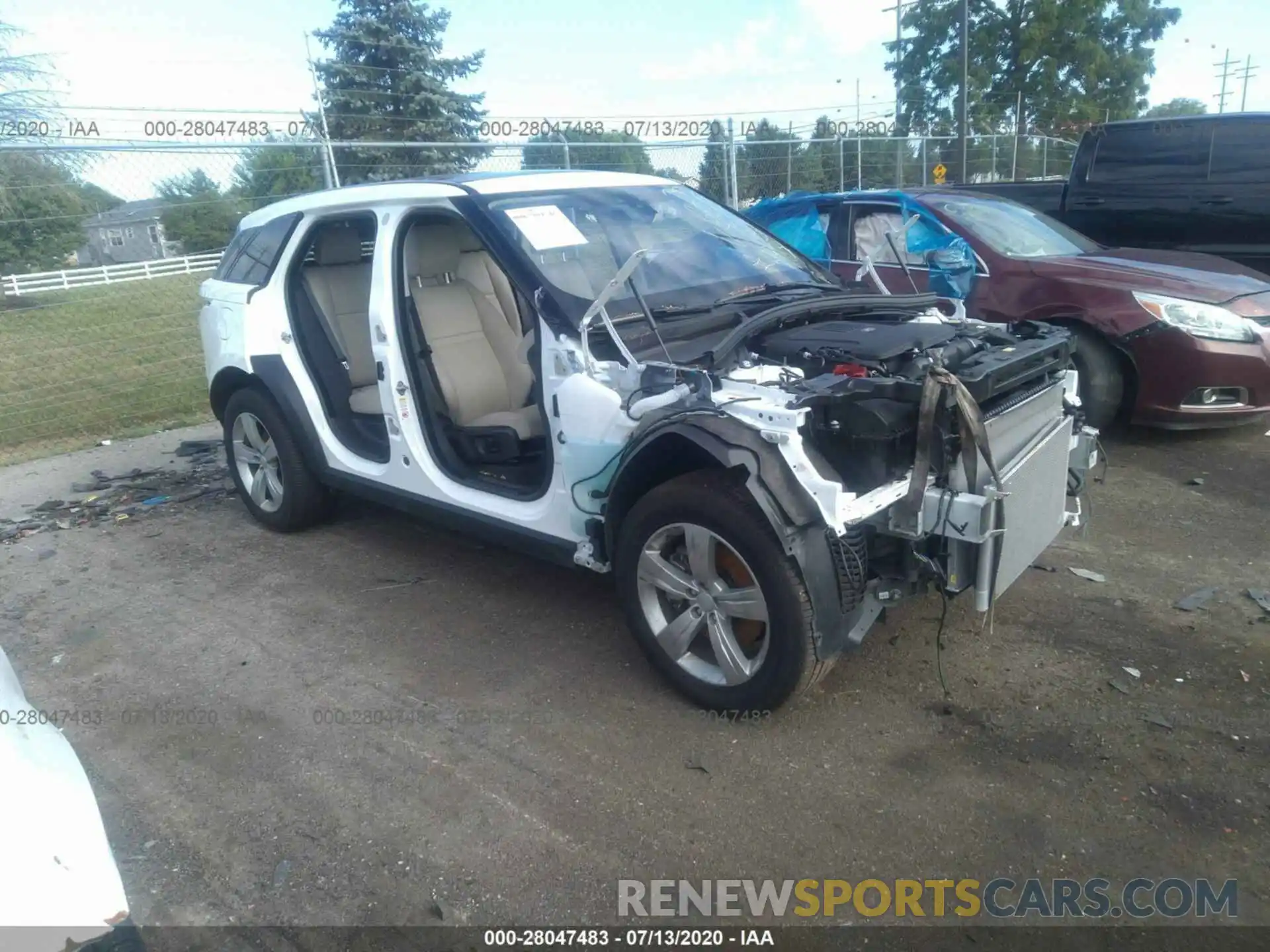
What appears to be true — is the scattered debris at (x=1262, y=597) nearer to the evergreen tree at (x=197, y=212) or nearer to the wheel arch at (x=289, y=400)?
the wheel arch at (x=289, y=400)

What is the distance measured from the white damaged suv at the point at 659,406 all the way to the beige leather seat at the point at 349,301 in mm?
12

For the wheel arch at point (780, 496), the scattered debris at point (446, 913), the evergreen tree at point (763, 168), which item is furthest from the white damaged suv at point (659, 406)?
the evergreen tree at point (763, 168)

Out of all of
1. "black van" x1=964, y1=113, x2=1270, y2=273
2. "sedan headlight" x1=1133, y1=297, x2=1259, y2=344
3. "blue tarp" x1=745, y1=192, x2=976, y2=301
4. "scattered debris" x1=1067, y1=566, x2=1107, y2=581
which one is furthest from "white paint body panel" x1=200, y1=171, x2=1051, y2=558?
"black van" x1=964, y1=113, x2=1270, y2=273

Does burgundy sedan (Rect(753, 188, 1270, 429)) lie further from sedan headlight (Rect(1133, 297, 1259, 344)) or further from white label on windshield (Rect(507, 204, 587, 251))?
white label on windshield (Rect(507, 204, 587, 251))

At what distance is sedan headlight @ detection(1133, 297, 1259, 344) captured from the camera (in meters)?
5.77

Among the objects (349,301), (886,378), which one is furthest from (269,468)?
(886,378)

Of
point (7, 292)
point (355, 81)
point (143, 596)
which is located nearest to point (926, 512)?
point (143, 596)

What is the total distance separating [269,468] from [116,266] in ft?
19.8

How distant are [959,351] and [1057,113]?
31079 millimetres

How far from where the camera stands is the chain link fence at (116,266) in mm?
8617

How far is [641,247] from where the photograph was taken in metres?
4.22

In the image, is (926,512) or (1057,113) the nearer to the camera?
(926,512)

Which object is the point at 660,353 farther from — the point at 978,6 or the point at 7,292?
the point at 978,6

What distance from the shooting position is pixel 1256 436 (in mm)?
6305
